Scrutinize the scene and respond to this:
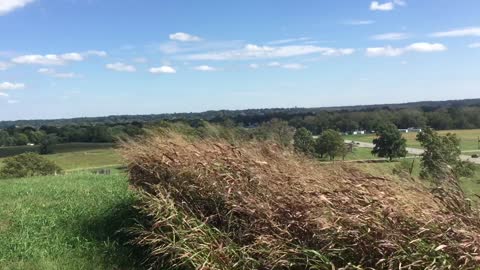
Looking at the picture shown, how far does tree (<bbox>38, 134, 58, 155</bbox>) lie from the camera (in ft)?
366

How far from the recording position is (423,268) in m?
3.61

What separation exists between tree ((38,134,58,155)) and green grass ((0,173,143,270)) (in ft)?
339

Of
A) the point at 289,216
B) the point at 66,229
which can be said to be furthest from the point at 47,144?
the point at 289,216

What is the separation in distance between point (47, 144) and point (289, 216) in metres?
119

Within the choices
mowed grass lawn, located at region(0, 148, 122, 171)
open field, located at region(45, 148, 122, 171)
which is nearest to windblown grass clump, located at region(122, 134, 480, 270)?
mowed grass lawn, located at region(0, 148, 122, 171)

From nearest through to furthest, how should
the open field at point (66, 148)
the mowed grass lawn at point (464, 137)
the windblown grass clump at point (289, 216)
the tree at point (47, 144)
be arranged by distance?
the windblown grass clump at point (289, 216)
the mowed grass lawn at point (464, 137)
the open field at point (66, 148)
the tree at point (47, 144)

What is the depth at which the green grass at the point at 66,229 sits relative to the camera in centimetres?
680

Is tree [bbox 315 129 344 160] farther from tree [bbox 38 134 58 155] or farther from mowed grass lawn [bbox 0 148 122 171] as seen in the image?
tree [bbox 38 134 58 155]

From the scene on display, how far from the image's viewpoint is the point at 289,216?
4.71m

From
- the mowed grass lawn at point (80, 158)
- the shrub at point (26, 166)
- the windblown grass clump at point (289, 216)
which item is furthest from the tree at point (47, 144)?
the windblown grass clump at point (289, 216)

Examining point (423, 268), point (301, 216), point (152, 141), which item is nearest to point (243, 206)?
point (301, 216)

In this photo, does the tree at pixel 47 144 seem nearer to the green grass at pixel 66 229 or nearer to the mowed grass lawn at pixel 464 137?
the mowed grass lawn at pixel 464 137

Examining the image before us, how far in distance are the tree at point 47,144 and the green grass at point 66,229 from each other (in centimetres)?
10329

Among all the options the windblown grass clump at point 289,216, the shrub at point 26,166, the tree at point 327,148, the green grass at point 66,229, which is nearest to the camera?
the windblown grass clump at point 289,216
